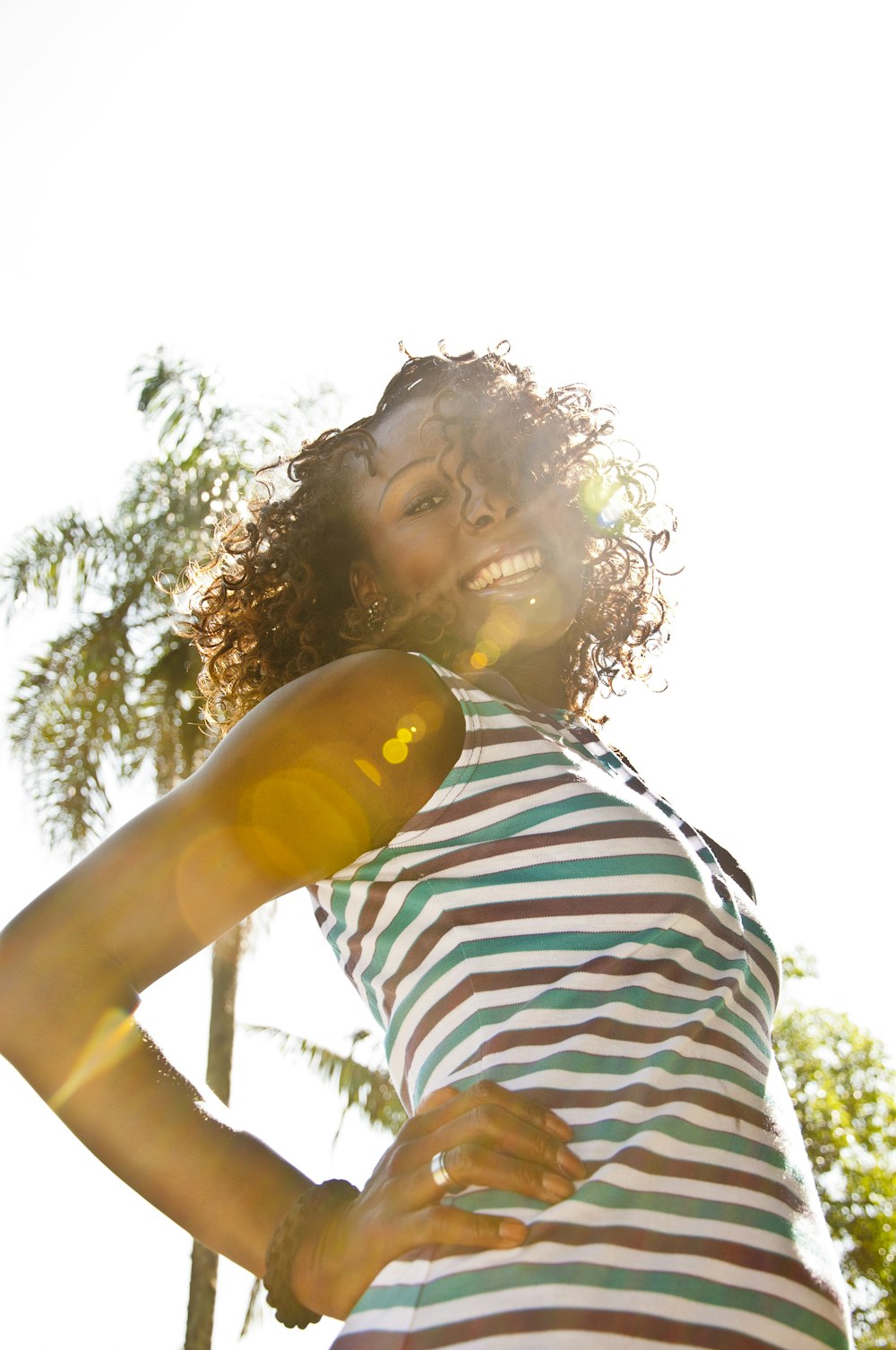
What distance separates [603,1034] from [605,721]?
1677mm

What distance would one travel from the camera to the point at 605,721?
305cm

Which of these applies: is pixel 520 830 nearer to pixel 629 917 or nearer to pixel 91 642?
pixel 629 917

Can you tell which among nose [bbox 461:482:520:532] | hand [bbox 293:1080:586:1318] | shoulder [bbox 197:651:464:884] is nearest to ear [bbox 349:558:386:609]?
nose [bbox 461:482:520:532]

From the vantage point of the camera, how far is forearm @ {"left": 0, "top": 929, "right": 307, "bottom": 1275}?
1.42 metres

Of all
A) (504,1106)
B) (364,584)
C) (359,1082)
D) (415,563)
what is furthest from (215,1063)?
(504,1106)

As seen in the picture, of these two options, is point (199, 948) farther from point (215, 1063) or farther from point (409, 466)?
point (215, 1063)

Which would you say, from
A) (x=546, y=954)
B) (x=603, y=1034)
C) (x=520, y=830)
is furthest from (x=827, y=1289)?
(x=520, y=830)

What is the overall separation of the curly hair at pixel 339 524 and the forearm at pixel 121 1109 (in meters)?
1.00

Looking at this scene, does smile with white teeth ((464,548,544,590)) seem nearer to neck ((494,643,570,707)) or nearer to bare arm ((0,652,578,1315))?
neck ((494,643,570,707))

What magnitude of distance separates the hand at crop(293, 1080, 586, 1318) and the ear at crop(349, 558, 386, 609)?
1.20m

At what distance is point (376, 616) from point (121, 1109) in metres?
1.17

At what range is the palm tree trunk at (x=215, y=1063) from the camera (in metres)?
9.41

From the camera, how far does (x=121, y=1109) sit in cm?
143

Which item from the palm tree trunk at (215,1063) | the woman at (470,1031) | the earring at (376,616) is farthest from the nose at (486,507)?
the palm tree trunk at (215,1063)
